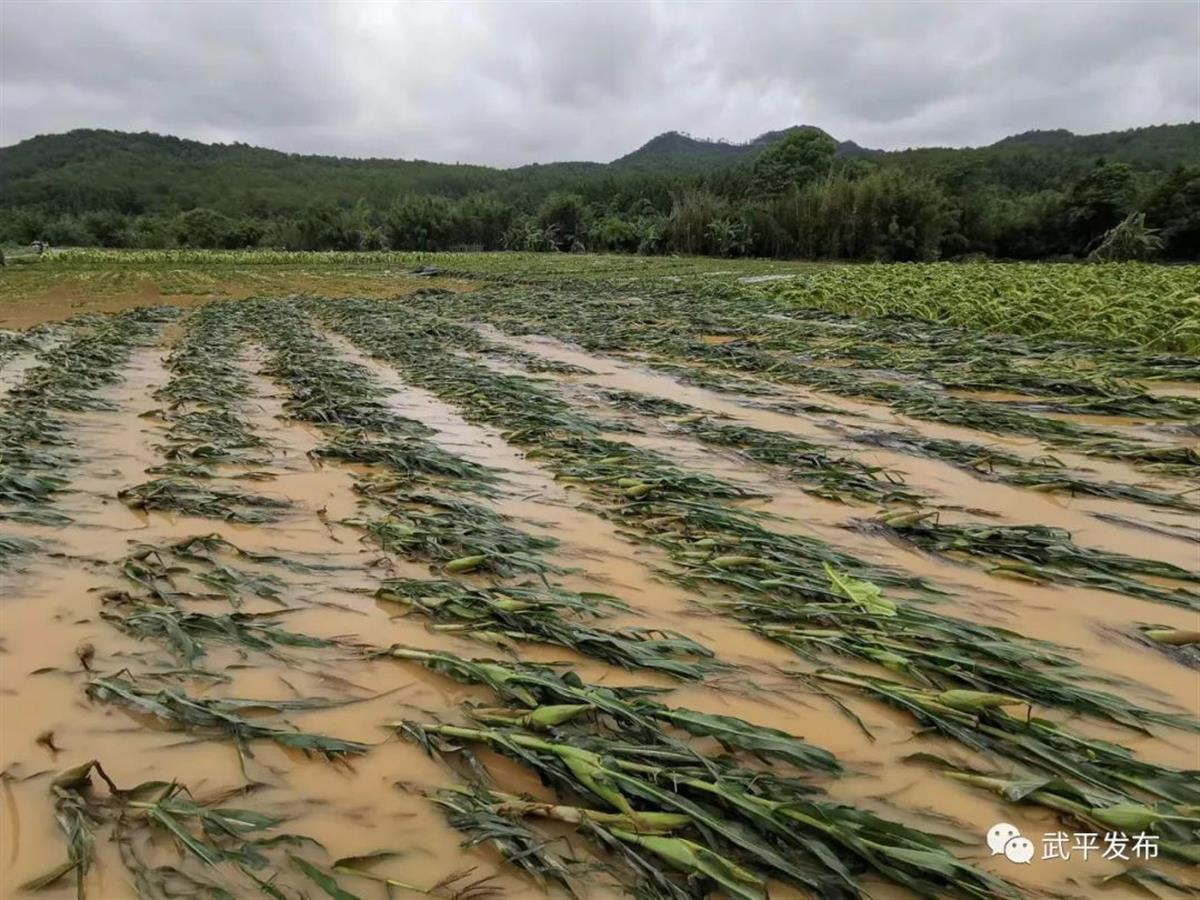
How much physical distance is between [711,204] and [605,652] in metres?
52.5

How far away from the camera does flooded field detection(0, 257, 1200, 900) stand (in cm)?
169

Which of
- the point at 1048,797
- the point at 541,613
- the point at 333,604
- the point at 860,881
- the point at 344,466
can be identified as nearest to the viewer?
the point at 860,881

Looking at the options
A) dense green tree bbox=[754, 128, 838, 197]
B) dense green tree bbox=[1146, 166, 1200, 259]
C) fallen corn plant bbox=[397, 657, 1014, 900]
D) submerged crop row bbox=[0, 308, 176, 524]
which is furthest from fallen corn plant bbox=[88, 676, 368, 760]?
dense green tree bbox=[754, 128, 838, 197]

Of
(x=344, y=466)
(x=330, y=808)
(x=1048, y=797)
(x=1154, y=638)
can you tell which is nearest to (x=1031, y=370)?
(x=1154, y=638)

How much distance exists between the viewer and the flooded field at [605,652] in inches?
66.7

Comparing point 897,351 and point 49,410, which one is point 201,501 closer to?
point 49,410

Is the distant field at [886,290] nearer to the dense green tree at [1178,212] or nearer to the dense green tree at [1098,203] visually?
the dense green tree at [1178,212]

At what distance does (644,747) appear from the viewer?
1.96 meters

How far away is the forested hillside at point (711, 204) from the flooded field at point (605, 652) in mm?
38143

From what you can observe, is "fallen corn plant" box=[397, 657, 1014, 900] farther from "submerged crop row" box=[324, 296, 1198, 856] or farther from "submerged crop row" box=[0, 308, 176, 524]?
"submerged crop row" box=[0, 308, 176, 524]

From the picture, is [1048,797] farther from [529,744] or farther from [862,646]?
[529,744]

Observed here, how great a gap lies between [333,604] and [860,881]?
238cm

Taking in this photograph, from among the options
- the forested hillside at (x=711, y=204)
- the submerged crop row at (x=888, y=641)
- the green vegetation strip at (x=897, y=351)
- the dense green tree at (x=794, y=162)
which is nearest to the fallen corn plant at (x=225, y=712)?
the submerged crop row at (x=888, y=641)

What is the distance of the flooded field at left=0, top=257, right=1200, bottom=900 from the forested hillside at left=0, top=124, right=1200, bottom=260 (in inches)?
1502
